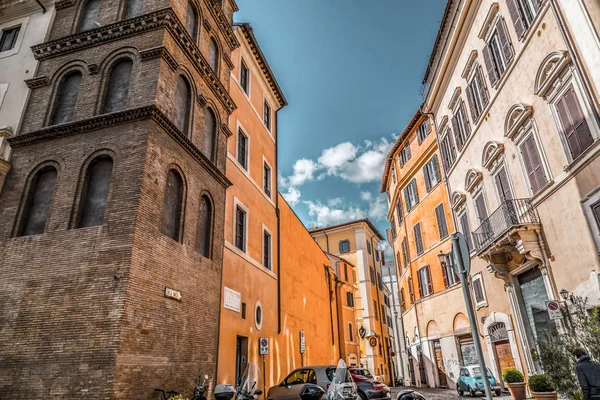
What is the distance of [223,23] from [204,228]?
9783mm

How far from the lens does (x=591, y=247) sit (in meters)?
10.1

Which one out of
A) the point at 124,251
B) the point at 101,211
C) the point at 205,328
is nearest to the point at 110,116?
the point at 101,211

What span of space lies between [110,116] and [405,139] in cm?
2293

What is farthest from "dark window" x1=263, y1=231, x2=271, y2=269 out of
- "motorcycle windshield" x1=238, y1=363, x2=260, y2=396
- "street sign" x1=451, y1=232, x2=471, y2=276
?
"street sign" x1=451, y1=232, x2=471, y2=276

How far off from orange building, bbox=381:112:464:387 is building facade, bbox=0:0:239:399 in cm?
1423

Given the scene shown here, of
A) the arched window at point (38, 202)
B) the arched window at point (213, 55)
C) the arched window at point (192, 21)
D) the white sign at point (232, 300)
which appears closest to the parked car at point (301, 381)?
the white sign at point (232, 300)

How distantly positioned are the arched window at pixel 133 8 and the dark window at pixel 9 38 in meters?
5.02

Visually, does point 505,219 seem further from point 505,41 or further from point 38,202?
point 38,202

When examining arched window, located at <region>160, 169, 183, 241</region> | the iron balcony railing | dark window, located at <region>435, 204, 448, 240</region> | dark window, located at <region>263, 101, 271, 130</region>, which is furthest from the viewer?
dark window, located at <region>435, 204, 448, 240</region>

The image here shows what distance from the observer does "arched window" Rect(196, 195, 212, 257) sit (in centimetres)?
1308

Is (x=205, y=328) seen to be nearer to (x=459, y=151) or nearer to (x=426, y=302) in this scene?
(x=459, y=151)

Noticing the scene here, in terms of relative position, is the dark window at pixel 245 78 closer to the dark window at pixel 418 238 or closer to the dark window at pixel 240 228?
the dark window at pixel 240 228

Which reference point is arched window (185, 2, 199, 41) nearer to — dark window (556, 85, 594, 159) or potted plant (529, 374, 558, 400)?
dark window (556, 85, 594, 159)

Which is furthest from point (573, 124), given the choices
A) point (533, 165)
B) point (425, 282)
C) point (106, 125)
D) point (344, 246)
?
point (344, 246)
